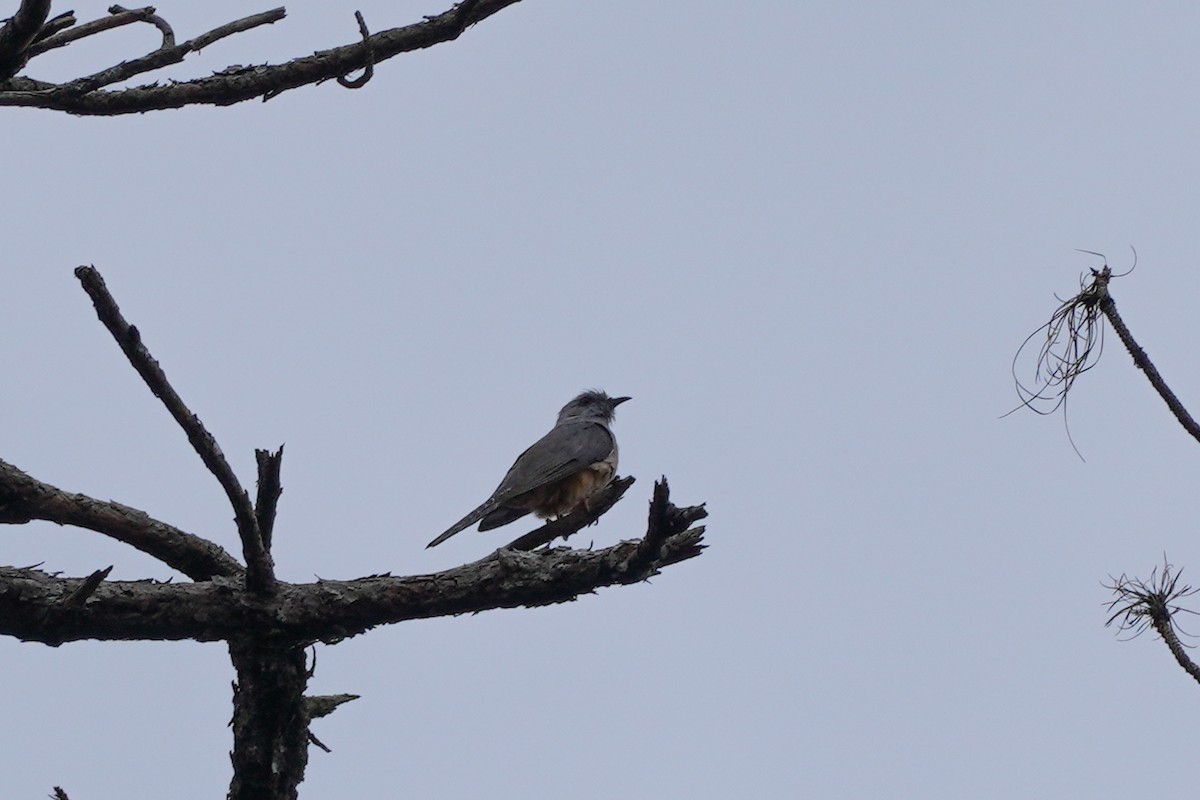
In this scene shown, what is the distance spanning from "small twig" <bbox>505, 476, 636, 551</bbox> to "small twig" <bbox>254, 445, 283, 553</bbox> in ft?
4.45

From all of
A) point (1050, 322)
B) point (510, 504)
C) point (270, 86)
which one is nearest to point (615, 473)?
point (510, 504)

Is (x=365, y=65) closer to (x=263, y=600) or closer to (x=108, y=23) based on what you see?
(x=108, y=23)

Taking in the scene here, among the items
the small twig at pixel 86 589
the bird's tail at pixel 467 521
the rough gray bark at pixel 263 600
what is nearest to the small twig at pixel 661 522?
the rough gray bark at pixel 263 600

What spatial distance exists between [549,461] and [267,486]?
15.6 feet

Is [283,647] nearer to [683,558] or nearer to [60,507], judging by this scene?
[60,507]

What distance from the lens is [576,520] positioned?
519 centimetres

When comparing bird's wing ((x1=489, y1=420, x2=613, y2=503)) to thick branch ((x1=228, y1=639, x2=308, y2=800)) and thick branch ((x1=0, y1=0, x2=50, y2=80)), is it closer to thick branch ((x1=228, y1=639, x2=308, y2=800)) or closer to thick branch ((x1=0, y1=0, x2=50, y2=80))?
thick branch ((x1=228, y1=639, x2=308, y2=800))

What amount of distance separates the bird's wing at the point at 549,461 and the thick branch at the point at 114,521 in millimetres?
3037

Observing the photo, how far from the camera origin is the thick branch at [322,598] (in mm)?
3771

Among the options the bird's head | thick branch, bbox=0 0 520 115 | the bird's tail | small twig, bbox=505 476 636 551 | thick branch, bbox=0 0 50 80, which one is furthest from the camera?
the bird's head

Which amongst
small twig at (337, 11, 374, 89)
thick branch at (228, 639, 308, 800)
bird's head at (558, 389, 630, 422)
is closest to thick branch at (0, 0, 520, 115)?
small twig at (337, 11, 374, 89)

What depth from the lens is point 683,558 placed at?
12.5ft

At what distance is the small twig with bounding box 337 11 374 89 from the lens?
4.37 meters

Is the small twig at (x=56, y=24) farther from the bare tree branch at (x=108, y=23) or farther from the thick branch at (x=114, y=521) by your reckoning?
the thick branch at (x=114, y=521)
